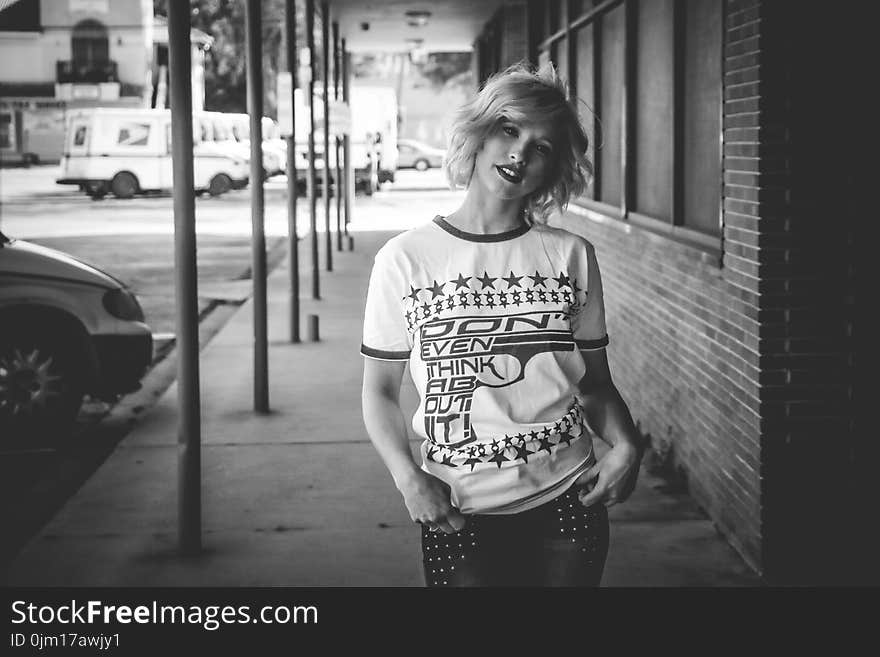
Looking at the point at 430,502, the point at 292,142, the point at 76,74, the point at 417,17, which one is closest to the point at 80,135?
the point at 417,17

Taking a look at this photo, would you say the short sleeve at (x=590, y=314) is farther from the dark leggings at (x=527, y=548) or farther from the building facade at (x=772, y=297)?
the building facade at (x=772, y=297)

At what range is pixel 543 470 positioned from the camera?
111 inches

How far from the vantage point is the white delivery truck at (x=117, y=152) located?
3912 centimetres

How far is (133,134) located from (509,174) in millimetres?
38054

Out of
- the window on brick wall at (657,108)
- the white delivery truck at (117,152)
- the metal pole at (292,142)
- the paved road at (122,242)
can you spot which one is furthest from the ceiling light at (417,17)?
the white delivery truck at (117,152)

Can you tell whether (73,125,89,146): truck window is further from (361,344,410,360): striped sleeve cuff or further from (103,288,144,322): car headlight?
(361,344,410,360): striped sleeve cuff

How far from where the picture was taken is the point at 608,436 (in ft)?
9.79

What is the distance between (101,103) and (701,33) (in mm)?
59960

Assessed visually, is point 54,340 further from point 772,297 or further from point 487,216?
point 487,216

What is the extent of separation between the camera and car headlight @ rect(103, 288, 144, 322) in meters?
8.74

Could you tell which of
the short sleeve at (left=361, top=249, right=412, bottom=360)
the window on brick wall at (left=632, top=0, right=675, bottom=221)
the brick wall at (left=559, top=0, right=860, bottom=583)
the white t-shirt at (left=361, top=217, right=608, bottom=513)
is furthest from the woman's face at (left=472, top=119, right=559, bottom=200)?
the window on brick wall at (left=632, top=0, right=675, bottom=221)

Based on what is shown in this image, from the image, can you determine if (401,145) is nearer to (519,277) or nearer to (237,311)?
(237,311)

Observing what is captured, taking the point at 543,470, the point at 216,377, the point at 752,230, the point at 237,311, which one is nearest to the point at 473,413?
the point at 543,470

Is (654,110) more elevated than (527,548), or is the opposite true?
(654,110)
